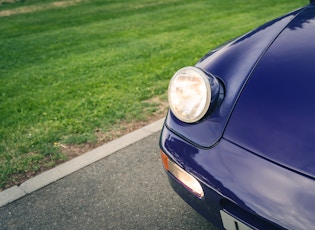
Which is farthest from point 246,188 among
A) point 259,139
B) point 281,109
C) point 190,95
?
point 190,95

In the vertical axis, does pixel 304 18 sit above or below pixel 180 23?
above

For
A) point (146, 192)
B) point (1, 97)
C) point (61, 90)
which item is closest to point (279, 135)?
point (146, 192)

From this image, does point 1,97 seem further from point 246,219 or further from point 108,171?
point 246,219

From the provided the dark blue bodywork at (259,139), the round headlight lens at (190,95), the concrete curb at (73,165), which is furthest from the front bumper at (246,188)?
the concrete curb at (73,165)

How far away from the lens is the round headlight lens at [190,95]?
1.48 m

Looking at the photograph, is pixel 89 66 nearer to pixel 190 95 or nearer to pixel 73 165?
pixel 73 165

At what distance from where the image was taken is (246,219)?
1230 mm

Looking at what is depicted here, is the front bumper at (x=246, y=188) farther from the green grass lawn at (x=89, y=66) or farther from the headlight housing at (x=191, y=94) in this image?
the green grass lawn at (x=89, y=66)

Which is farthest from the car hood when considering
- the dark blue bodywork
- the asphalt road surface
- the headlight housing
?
the asphalt road surface

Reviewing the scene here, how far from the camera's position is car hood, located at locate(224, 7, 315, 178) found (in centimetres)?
125

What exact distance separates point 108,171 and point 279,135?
1.48 metres

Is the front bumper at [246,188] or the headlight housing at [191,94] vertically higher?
the headlight housing at [191,94]

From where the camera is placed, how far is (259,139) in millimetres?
1311

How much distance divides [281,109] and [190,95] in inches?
15.9
